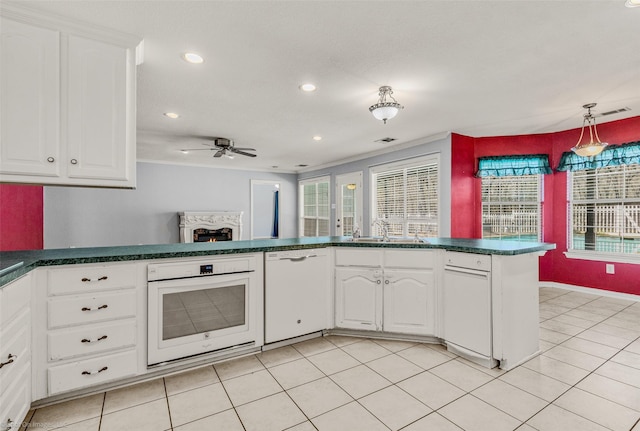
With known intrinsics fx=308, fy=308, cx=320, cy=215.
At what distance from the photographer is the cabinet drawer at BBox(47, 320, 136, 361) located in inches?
74.5

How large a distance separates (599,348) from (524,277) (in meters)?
1.10

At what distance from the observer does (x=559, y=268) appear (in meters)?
5.00

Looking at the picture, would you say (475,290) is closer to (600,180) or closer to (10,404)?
(10,404)

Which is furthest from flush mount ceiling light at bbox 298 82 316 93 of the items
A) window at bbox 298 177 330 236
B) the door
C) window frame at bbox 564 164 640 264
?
window at bbox 298 177 330 236

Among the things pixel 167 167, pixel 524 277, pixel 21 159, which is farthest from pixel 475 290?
pixel 167 167

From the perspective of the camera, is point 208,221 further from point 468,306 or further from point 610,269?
point 610,269

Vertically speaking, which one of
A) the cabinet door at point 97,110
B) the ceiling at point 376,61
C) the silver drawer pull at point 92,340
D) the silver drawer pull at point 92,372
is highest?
the ceiling at point 376,61

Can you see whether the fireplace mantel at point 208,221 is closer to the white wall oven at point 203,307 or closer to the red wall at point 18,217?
the red wall at point 18,217

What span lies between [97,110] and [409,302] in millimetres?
2862

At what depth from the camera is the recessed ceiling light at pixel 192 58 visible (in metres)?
2.51

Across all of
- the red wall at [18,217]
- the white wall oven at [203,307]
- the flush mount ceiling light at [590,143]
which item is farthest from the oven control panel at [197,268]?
the flush mount ceiling light at [590,143]

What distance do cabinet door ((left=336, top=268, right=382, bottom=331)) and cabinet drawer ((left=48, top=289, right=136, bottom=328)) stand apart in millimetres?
1739

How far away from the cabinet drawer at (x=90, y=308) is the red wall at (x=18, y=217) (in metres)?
1.65

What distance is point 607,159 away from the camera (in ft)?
14.3
